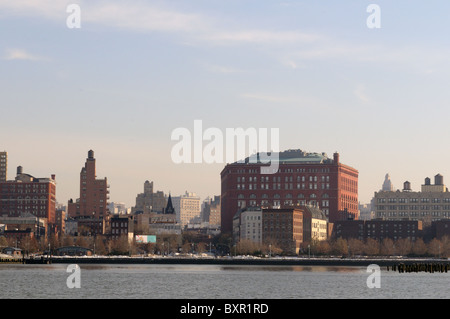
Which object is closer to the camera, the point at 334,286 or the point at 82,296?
the point at 82,296

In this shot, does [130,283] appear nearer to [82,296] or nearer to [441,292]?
[82,296]
